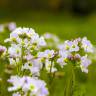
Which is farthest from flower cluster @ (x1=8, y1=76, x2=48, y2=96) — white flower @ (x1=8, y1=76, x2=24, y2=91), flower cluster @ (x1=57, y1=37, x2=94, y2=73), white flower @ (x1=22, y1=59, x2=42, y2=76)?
flower cluster @ (x1=57, y1=37, x2=94, y2=73)

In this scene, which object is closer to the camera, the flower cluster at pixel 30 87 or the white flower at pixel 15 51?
the flower cluster at pixel 30 87

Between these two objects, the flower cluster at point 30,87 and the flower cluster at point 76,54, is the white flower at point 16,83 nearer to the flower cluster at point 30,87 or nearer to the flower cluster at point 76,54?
the flower cluster at point 30,87

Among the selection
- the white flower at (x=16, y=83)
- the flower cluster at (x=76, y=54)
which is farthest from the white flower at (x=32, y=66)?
the white flower at (x=16, y=83)

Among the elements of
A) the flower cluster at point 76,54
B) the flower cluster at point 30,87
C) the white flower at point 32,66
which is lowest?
the flower cluster at point 30,87

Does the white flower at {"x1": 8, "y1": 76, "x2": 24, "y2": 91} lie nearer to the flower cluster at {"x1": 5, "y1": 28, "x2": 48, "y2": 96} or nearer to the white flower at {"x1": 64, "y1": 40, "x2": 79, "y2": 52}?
the flower cluster at {"x1": 5, "y1": 28, "x2": 48, "y2": 96}

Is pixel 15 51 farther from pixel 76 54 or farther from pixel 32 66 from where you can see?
pixel 76 54

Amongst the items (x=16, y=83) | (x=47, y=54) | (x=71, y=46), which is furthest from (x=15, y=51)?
(x=16, y=83)

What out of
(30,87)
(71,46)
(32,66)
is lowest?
(30,87)

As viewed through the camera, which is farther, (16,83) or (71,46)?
(71,46)

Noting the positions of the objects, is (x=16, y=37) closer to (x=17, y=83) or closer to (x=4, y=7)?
(x=17, y=83)

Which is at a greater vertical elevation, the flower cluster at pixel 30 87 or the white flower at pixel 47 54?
the white flower at pixel 47 54
